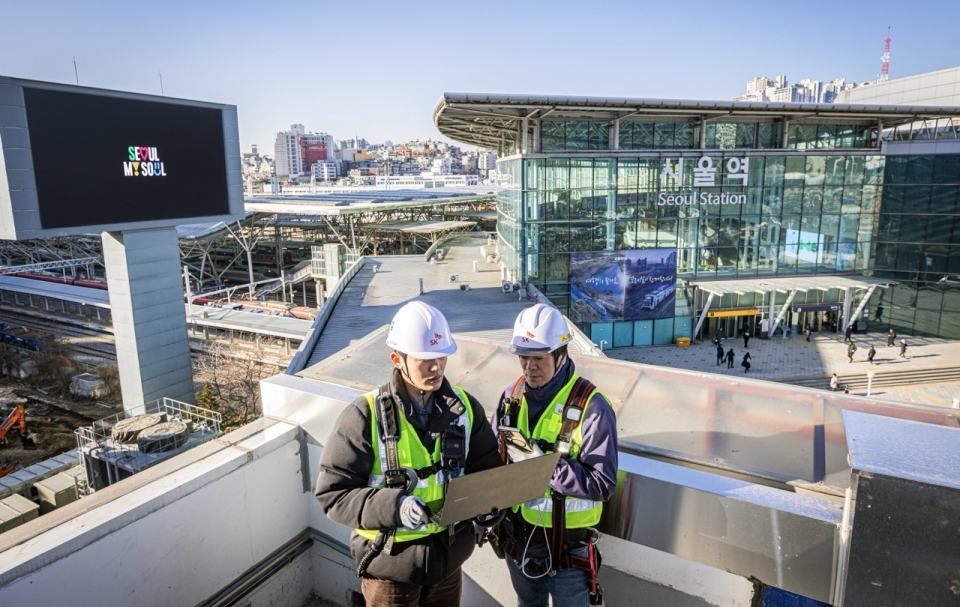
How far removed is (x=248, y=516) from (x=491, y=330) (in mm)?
13027

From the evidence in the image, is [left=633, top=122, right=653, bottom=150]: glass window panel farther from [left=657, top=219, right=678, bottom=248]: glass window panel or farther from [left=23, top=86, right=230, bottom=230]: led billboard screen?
[left=23, top=86, right=230, bottom=230]: led billboard screen

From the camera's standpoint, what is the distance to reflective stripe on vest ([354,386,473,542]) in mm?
2184

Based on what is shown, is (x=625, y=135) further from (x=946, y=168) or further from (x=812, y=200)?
(x=946, y=168)

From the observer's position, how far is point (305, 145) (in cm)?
15550

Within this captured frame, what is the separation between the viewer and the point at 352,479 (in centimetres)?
216

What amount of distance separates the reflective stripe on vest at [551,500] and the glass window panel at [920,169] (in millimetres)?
30553

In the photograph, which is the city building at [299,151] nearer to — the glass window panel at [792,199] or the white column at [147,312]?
the glass window panel at [792,199]

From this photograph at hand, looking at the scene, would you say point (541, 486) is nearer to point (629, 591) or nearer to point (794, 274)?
point (629, 591)

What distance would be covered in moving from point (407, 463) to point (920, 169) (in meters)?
31.5

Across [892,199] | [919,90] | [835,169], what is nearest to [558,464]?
[835,169]

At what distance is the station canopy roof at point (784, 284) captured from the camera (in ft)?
81.6

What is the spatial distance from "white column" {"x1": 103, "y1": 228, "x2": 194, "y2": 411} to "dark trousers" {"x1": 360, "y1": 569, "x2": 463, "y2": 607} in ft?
48.8

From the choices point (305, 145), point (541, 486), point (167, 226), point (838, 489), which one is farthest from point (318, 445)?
point (305, 145)

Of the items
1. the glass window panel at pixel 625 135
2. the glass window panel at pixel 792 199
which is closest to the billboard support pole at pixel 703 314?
the glass window panel at pixel 792 199
